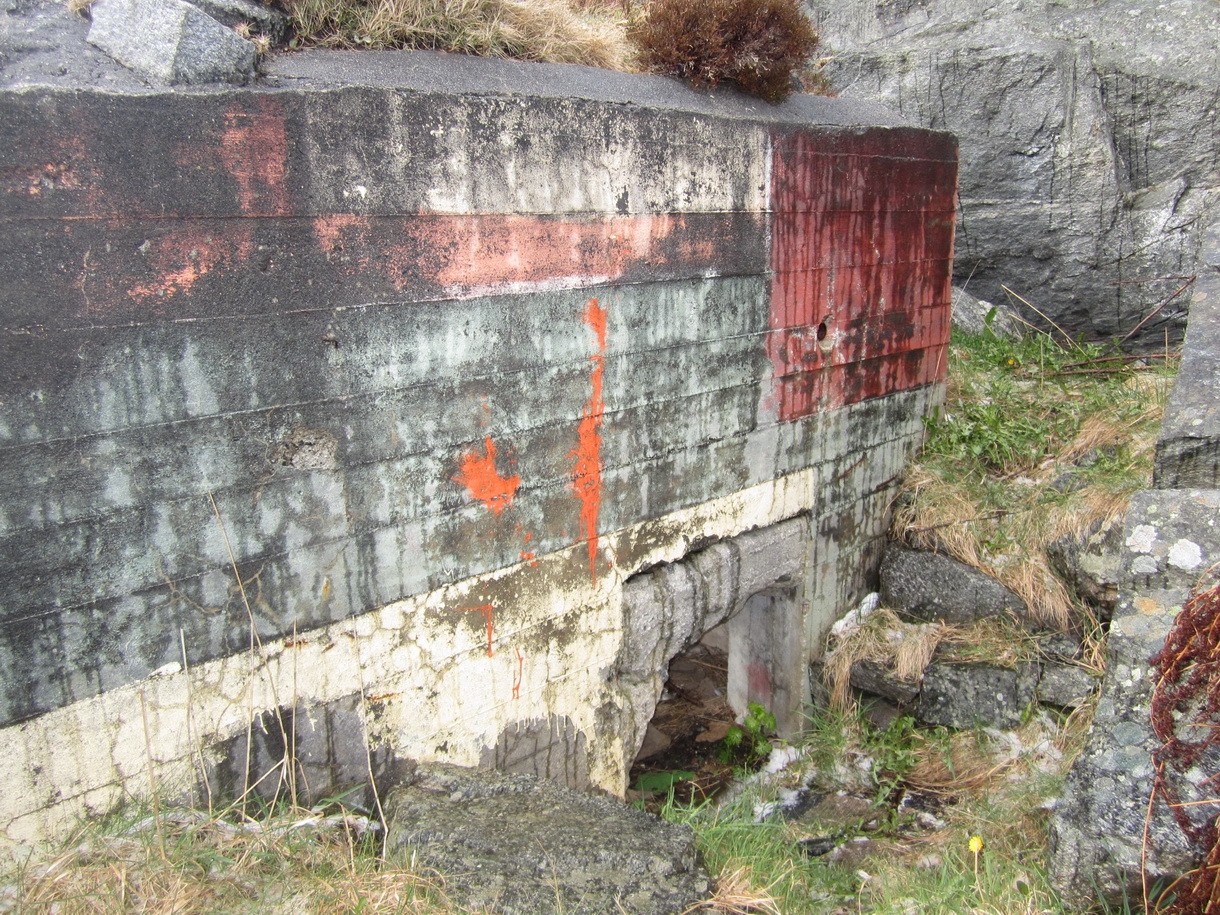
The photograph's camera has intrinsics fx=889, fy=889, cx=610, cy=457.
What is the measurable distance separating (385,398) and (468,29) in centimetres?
157

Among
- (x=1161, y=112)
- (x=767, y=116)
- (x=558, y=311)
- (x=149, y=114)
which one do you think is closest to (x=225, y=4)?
(x=149, y=114)

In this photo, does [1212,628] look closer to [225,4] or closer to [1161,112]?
[225,4]

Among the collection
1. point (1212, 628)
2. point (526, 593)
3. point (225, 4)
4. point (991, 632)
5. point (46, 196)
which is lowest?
point (991, 632)

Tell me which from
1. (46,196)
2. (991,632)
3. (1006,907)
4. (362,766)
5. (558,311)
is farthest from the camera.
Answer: (991,632)

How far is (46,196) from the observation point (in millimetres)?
2205

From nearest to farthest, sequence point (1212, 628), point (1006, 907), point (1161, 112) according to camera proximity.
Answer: point (1212, 628) < point (1006, 907) < point (1161, 112)

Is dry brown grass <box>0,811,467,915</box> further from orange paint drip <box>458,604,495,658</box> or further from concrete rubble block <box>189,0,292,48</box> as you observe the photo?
concrete rubble block <box>189,0,292,48</box>

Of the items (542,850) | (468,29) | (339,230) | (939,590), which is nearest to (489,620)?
(542,850)

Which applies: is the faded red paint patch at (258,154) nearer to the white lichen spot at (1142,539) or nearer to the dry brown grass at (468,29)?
the dry brown grass at (468,29)

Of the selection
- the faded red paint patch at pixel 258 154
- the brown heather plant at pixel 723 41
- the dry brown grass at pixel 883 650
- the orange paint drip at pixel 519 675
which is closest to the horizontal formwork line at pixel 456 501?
the orange paint drip at pixel 519 675

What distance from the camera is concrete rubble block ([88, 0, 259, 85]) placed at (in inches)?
95.7

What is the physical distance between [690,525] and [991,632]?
77.6 inches

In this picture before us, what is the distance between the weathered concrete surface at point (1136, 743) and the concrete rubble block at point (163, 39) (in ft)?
10.2

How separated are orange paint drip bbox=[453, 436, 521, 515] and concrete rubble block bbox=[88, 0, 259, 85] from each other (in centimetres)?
140
